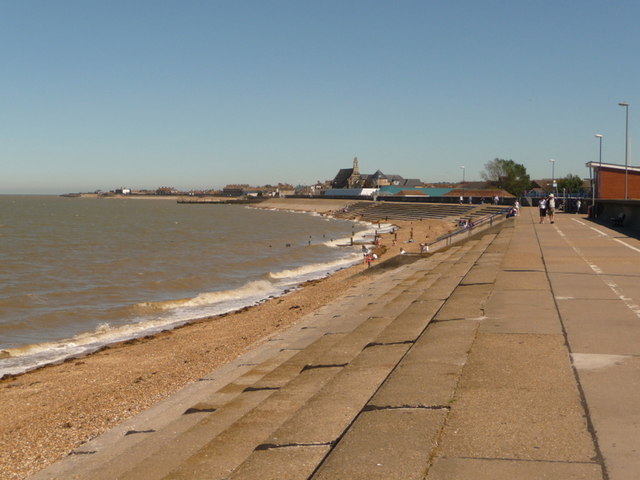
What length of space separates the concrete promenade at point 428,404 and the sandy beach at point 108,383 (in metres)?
1.01

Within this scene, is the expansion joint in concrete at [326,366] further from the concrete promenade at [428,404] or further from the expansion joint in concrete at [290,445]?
the expansion joint in concrete at [290,445]

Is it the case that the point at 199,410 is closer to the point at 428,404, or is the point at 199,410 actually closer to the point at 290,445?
the point at 290,445

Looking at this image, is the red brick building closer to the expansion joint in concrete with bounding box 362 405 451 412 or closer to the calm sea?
the calm sea

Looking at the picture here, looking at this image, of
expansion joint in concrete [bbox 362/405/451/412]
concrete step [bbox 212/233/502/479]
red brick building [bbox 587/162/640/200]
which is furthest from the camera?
red brick building [bbox 587/162/640/200]

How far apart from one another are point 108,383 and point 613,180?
52.0 meters

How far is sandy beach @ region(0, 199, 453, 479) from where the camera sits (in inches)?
365

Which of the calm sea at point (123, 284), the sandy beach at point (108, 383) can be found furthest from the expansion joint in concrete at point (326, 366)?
the calm sea at point (123, 284)

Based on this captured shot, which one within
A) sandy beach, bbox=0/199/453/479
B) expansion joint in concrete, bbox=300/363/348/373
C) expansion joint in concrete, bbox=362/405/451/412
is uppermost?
expansion joint in concrete, bbox=362/405/451/412

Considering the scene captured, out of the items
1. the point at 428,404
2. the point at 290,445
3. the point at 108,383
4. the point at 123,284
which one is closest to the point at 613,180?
the point at 123,284

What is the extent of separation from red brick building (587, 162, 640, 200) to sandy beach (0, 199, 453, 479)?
41.1m

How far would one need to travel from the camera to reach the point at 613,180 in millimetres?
54219

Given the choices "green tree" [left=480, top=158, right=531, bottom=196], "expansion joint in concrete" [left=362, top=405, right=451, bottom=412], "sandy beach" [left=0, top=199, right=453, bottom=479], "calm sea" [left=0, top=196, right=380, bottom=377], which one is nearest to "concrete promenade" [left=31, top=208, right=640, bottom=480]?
"expansion joint in concrete" [left=362, top=405, right=451, bottom=412]

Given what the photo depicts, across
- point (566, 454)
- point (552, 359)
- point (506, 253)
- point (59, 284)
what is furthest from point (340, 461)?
point (59, 284)

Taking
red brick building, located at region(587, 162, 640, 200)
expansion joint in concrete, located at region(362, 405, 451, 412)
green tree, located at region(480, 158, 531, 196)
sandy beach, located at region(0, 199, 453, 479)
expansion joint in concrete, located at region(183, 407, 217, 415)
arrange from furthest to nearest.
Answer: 1. green tree, located at region(480, 158, 531, 196)
2. red brick building, located at region(587, 162, 640, 200)
3. sandy beach, located at region(0, 199, 453, 479)
4. expansion joint in concrete, located at region(183, 407, 217, 415)
5. expansion joint in concrete, located at region(362, 405, 451, 412)
